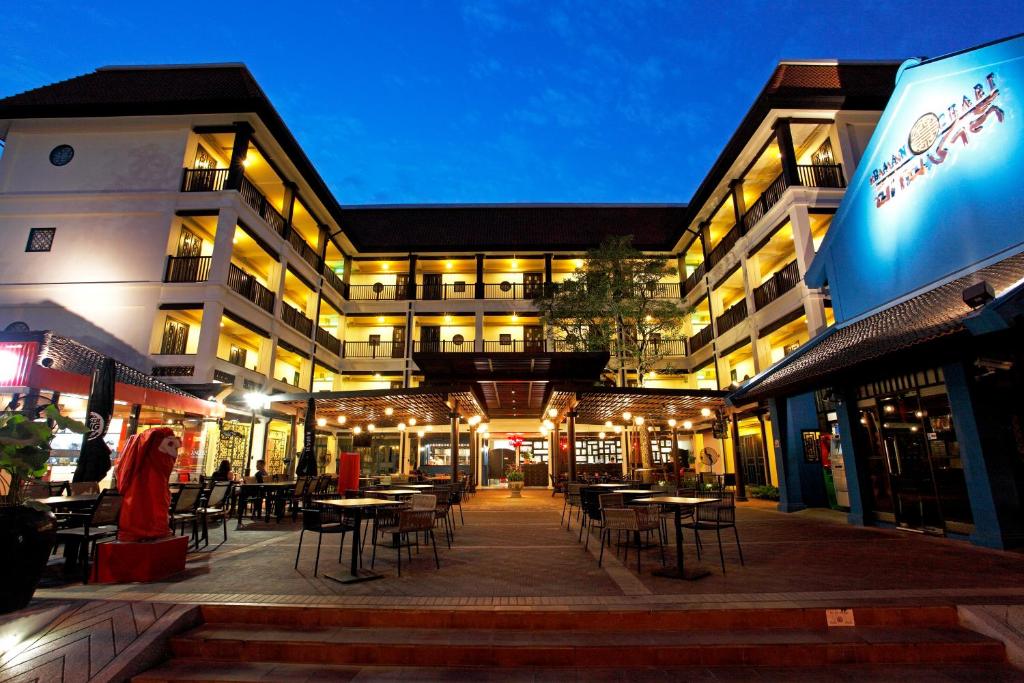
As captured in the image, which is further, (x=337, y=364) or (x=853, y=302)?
(x=337, y=364)

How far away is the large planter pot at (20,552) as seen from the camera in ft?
14.6

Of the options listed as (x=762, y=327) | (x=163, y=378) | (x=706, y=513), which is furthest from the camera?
(x=762, y=327)

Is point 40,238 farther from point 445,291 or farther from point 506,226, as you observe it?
point 506,226

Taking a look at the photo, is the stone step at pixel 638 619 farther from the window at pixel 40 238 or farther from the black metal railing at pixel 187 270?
the window at pixel 40 238

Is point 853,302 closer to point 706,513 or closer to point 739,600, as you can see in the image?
point 706,513

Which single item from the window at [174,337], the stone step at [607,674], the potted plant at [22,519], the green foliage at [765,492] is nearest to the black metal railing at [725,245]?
the green foliage at [765,492]

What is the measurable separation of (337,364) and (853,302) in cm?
2225

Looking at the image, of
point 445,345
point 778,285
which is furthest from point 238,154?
point 778,285

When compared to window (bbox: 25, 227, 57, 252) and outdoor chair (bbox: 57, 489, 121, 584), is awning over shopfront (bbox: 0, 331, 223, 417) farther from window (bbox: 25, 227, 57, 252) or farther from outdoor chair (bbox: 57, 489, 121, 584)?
window (bbox: 25, 227, 57, 252)

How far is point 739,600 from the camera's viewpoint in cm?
452

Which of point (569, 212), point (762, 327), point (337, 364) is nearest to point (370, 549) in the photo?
point (762, 327)

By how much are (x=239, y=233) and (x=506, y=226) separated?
1403cm

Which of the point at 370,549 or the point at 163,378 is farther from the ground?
the point at 163,378

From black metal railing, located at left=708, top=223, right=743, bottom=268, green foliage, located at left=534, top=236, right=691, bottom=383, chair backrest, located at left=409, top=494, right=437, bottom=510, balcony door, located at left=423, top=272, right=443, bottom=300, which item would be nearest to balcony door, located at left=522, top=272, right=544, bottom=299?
balcony door, located at left=423, top=272, right=443, bottom=300
